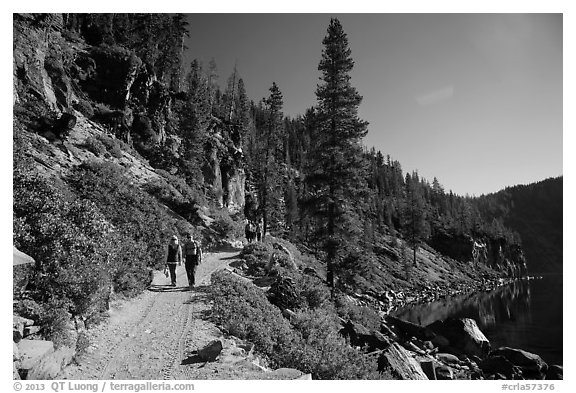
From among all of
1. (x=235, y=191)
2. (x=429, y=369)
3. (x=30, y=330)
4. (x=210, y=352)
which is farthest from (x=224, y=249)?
(x=235, y=191)

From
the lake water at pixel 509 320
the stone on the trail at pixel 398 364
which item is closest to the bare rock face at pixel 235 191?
the lake water at pixel 509 320

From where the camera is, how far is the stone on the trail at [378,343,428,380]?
35.0 ft

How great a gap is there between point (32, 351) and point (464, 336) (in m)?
22.1

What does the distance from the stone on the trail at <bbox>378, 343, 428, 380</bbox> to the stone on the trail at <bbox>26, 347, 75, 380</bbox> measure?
372 inches

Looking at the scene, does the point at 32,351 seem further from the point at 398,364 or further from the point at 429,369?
the point at 429,369

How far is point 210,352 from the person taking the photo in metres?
6.59

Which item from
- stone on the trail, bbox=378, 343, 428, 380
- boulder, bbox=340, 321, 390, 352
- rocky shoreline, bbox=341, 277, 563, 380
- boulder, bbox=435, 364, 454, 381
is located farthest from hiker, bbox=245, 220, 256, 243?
boulder, bbox=435, 364, 454, 381

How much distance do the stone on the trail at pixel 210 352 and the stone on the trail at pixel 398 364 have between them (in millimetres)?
6738

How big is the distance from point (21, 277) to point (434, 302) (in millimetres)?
49763

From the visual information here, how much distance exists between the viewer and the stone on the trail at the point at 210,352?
655 centimetres

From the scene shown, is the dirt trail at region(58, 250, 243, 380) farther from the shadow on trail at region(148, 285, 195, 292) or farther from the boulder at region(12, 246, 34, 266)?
the boulder at region(12, 246, 34, 266)
